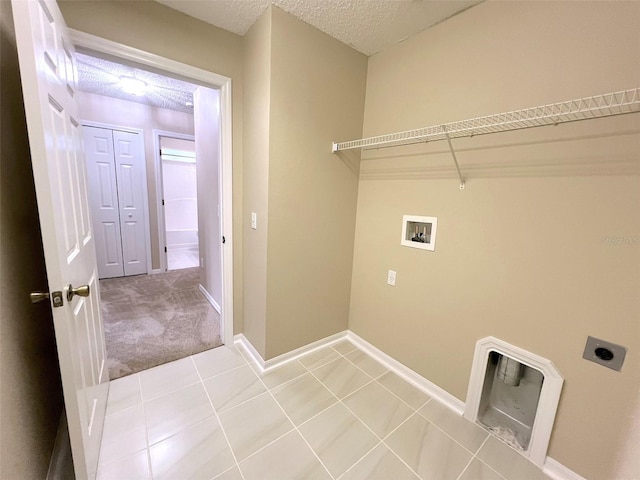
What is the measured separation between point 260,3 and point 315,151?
89cm

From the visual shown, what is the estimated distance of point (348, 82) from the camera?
6.53 ft

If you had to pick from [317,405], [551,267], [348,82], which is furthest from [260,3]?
[317,405]

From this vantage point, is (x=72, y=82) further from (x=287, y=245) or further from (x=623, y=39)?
(x=623, y=39)

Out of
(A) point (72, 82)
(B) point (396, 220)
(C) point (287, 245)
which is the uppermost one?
(A) point (72, 82)

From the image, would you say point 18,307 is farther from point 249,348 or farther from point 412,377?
point 412,377

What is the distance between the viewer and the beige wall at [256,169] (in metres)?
1.69

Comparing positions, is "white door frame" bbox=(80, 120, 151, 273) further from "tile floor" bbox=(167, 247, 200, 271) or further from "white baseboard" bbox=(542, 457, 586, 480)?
"white baseboard" bbox=(542, 457, 586, 480)

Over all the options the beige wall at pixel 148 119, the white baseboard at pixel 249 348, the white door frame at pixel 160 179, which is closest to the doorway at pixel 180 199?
the white door frame at pixel 160 179

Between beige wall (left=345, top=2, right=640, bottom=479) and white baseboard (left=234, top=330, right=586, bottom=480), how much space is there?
0.20 feet

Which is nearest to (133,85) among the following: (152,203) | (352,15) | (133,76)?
(133,76)

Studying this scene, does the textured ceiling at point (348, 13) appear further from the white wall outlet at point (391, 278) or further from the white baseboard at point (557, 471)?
the white baseboard at point (557, 471)

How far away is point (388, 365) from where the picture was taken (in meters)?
2.09

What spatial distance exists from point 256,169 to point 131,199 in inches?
120

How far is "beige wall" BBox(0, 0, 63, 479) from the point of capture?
89 centimetres
